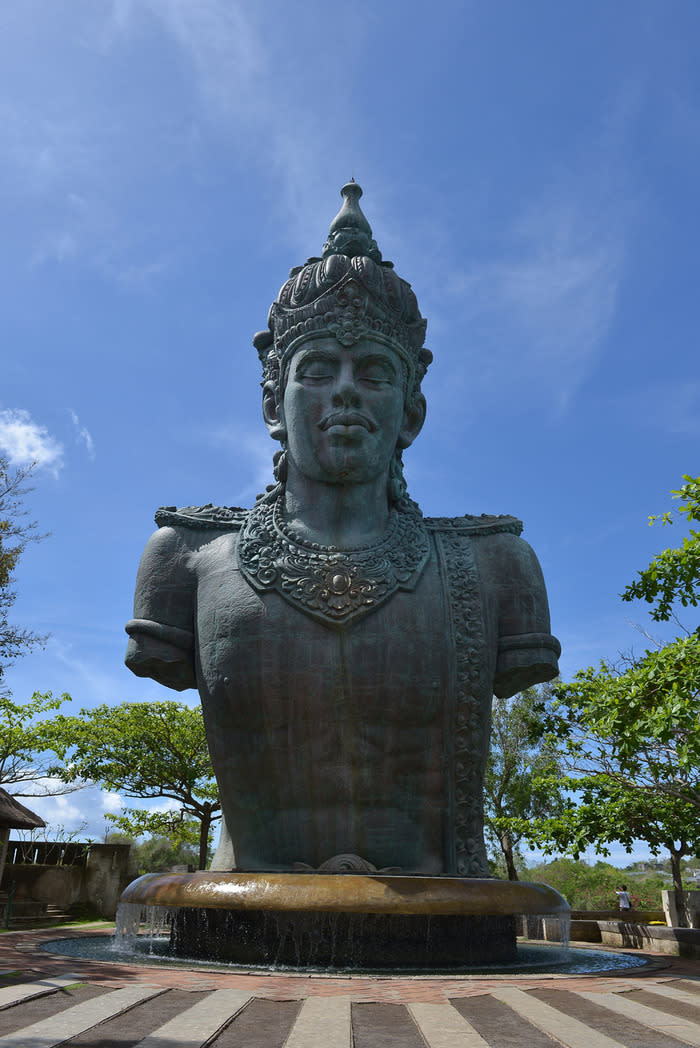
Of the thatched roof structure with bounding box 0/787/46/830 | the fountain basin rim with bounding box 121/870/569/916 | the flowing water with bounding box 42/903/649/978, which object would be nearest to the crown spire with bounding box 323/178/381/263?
the fountain basin rim with bounding box 121/870/569/916

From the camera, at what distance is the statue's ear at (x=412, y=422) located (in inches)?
447

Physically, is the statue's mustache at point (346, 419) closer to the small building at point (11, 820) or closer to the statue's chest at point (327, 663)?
the statue's chest at point (327, 663)

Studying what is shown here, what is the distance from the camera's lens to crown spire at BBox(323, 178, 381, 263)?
10938 millimetres

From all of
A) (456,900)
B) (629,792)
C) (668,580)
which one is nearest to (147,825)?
(629,792)

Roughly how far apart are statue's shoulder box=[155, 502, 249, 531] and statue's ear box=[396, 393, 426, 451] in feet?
7.72

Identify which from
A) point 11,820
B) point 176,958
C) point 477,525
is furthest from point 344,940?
point 11,820

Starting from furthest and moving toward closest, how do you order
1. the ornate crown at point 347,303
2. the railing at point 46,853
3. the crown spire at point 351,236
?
the railing at point 46,853
the crown spire at point 351,236
the ornate crown at point 347,303

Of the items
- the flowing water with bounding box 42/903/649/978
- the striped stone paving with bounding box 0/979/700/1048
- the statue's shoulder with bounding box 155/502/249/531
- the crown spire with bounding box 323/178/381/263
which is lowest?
the striped stone paving with bounding box 0/979/700/1048

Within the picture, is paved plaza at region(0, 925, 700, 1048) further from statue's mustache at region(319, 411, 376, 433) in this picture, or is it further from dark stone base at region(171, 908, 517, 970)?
statue's mustache at region(319, 411, 376, 433)

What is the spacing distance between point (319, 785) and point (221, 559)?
114 inches

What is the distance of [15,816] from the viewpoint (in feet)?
64.8

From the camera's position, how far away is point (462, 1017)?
478 centimetres

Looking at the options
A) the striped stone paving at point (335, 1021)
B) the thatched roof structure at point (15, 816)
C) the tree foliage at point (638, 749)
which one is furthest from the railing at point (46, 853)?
the striped stone paving at point (335, 1021)

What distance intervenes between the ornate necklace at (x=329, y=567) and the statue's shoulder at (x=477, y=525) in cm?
53
